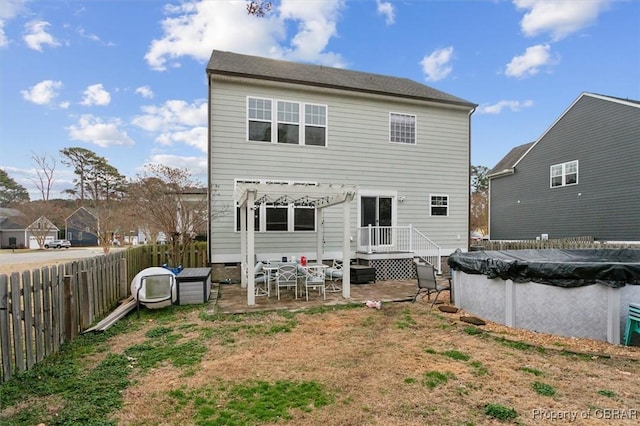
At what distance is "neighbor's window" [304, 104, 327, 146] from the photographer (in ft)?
36.4

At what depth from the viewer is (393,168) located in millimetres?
12102

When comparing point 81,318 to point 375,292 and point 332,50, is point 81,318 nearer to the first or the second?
point 375,292

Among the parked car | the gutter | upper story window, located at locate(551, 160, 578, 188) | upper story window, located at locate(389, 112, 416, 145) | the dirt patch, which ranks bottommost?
the parked car

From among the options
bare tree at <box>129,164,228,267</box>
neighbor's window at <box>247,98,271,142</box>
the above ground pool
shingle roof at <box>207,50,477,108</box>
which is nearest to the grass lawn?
the above ground pool

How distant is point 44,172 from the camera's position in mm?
28656

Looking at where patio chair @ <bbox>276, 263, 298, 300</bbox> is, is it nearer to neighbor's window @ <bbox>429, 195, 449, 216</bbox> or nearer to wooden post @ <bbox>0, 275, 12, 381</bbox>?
wooden post @ <bbox>0, 275, 12, 381</bbox>

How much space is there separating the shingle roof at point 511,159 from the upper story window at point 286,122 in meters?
17.4

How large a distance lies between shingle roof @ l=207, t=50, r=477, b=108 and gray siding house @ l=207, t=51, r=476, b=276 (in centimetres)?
5

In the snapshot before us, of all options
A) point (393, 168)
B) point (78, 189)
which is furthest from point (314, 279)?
point (78, 189)

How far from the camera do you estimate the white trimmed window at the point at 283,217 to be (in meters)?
10.7

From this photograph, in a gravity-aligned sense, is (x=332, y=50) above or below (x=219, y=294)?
above

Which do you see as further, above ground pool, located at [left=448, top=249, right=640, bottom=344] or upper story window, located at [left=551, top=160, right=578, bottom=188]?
upper story window, located at [left=551, top=160, right=578, bottom=188]

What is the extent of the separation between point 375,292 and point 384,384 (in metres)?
5.13

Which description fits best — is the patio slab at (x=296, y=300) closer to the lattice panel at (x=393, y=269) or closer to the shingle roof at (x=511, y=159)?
the lattice panel at (x=393, y=269)
